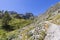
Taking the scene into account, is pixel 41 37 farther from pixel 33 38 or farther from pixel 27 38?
pixel 27 38

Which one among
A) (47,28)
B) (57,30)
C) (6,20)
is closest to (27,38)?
(47,28)

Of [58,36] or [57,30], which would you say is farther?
[57,30]

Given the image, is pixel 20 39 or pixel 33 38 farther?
pixel 20 39

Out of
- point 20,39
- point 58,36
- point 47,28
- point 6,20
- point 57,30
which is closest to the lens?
point 58,36

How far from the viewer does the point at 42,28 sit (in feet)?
81.2

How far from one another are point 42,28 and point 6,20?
303ft

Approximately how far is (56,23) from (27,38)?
17.7 ft

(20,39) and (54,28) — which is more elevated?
(54,28)

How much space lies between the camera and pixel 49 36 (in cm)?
2184

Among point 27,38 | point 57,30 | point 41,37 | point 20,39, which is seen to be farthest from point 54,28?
point 20,39

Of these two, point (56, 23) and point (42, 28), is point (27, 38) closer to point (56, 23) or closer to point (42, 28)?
point (42, 28)

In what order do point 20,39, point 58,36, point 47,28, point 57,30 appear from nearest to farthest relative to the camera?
point 58,36, point 57,30, point 47,28, point 20,39

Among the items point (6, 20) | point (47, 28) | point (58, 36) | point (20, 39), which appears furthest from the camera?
point (6, 20)

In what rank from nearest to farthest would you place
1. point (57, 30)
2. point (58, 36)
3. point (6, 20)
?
point (58, 36) → point (57, 30) → point (6, 20)
